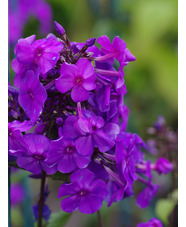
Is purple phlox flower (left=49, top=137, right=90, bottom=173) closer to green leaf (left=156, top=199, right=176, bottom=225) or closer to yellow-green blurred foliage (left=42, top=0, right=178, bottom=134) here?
green leaf (left=156, top=199, right=176, bottom=225)

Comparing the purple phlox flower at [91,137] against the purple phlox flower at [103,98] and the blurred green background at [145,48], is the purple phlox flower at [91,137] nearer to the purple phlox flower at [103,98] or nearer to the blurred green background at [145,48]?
the purple phlox flower at [103,98]

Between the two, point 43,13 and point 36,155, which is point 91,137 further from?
point 43,13

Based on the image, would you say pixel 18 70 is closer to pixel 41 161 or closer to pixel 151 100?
pixel 41 161

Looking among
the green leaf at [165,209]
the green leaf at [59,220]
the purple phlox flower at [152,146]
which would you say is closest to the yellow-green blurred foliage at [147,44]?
the purple phlox flower at [152,146]

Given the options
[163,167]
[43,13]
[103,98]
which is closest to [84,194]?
[103,98]

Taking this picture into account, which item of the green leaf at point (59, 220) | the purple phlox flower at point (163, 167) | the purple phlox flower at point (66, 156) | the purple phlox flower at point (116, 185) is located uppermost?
the purple phlox flower at point (66, 156)
